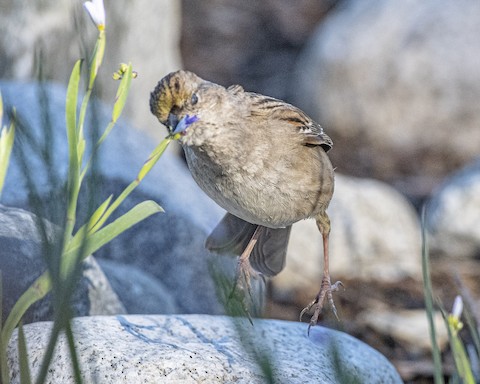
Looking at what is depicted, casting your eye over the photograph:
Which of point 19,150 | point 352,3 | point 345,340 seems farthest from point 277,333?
point 352,3

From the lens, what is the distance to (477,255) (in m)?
6.97

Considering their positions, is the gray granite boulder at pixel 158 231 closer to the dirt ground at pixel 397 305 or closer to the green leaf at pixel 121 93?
the dirt ground at pixel 397 305

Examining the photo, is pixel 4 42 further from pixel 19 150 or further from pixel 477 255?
pixel 19 150

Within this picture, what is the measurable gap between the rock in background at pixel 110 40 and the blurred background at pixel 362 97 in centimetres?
1

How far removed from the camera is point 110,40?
7.53m

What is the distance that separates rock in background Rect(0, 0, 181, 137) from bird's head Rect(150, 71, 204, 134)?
2622 millimetres

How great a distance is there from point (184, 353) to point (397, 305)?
11.2 feet

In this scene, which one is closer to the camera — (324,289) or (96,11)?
(96,11)

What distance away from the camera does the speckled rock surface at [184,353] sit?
296cm

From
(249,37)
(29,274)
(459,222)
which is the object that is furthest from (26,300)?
(249,37)

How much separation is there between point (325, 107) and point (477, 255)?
3134 mm

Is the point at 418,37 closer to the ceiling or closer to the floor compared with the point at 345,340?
closer to the ceiling

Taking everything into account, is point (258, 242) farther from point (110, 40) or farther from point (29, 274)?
point (110, 40)

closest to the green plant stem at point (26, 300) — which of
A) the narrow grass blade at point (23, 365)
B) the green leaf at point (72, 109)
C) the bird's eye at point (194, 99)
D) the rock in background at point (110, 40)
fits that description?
the narrow grass blade at point (23, 365)
